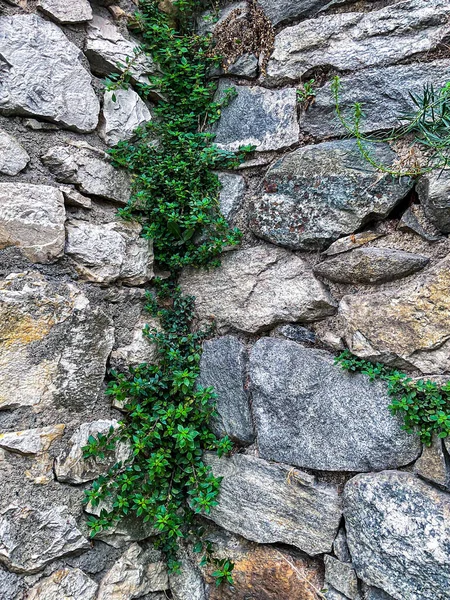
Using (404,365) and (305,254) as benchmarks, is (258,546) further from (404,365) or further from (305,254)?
(305,254)

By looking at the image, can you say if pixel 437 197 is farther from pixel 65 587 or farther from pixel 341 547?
pixel 65 587

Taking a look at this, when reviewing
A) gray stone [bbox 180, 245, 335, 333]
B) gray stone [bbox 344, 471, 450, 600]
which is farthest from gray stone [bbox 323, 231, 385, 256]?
gray stone [bbox 344, 471, 450, 600]

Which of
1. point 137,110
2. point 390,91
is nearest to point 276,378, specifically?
point 390,91

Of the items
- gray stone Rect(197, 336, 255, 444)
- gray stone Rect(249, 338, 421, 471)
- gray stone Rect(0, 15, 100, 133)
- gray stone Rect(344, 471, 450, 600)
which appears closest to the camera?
gray stone Rect(344, 471, 450, 600)

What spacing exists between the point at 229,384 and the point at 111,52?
3.67ft

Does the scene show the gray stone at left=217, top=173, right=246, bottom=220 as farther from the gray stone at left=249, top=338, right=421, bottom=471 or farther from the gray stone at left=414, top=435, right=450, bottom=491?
the gray stone at left=414, top=435, right=450, bottom=491

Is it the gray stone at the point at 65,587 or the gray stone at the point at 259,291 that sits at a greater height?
the gray stone at the point at 259,291

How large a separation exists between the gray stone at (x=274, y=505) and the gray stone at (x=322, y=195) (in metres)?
0.65

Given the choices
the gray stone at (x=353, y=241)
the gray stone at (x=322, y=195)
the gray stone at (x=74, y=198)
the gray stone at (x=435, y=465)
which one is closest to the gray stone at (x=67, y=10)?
the gray stone at (x=74, y=198)

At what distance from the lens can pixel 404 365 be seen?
1.03 m

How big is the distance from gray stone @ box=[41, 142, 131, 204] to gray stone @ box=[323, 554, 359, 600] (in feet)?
3.92

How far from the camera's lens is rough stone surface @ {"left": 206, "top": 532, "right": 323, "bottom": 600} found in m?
1.12

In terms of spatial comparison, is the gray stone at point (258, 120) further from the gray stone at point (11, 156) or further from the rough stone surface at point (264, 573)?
the rough stone surface at point (264, 573)

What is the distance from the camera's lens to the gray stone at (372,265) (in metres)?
1.03
